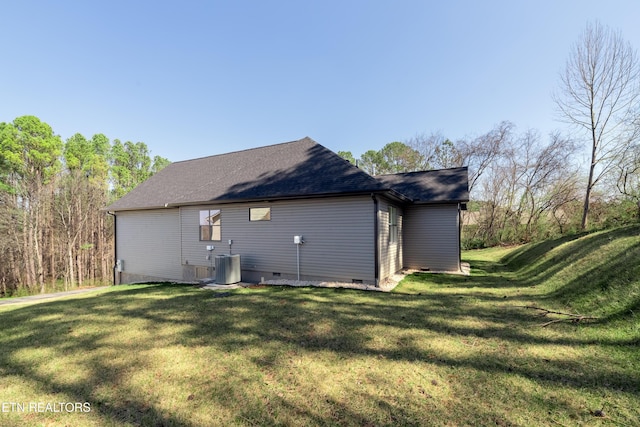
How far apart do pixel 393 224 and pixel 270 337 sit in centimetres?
692

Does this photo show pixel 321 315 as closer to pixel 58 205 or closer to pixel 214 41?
pixel 214 41

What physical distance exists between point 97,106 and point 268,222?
12.2 metres

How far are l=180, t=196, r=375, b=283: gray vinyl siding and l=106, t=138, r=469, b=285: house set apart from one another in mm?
31

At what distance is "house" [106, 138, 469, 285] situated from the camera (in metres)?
7.88

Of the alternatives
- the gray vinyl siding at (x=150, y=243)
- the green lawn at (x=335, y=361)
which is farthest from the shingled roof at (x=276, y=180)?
the green lawn at (x=335, y=361)

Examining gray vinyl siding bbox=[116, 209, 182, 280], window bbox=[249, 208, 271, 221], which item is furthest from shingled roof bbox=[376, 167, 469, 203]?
gray vinyl siding bbox=[116, 209, 182, 280]

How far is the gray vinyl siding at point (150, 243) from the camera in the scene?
1120 cm

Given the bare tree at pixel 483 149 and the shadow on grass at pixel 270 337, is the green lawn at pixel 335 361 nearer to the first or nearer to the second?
the shadow on grass at pixel 270 337

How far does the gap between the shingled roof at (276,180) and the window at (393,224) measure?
689 millimetres

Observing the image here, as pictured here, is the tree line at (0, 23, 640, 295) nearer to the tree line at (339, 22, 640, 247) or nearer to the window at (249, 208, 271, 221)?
the tree line at (339, 22, 640, 247)

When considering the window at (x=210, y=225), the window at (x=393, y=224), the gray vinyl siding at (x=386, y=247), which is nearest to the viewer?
the gray vinyl siding at (x=386, y=247)

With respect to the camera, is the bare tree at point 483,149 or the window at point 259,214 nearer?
the window at point 259,214

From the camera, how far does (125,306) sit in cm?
581

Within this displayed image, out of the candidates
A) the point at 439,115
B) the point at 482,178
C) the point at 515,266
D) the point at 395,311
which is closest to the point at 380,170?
the point at 482,178
